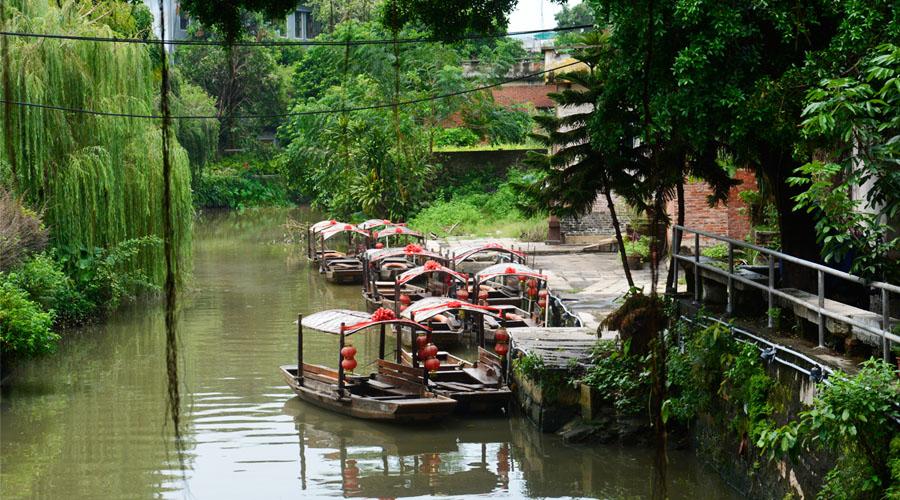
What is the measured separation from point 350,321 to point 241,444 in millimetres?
3263

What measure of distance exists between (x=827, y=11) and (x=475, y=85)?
42683mm

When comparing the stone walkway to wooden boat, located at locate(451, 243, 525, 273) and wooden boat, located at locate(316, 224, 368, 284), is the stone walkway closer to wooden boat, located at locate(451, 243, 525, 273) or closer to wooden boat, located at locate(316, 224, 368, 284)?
wooden boat, located at locate(451, 243, 525, 273)

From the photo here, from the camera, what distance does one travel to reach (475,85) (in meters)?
55.2

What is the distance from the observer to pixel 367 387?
19797 millimetres

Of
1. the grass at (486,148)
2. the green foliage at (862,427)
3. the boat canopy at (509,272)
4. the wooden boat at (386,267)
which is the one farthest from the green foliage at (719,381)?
the grass at (486,148)

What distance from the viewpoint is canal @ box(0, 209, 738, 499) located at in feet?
51.9

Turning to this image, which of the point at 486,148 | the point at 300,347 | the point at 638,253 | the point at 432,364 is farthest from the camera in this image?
the point at 486,148

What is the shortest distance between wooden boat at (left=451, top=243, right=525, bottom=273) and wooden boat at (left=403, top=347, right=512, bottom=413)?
9.42 meters

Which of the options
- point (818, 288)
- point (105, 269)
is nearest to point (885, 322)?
point (818, 288)

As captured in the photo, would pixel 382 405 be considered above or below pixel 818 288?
below

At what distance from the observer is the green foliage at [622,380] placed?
16.7 meters

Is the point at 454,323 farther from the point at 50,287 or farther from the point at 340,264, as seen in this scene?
the point at 340,264

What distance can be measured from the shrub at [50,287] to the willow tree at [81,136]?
982 millimetres

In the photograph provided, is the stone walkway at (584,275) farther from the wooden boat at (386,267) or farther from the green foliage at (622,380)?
the green foliage at (622,380)
